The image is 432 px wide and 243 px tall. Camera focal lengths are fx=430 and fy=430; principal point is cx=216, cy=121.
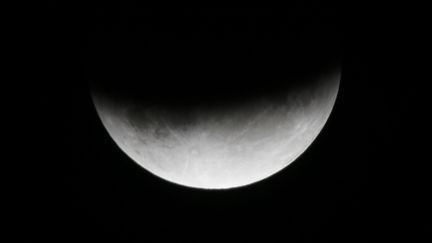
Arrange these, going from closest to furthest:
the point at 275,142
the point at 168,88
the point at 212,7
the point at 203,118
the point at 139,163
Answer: the point at 212,7 < the point at 168,88 < the point at 203,118 < the point at 275,142 < the point at 139,163

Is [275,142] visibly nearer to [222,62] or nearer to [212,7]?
[222,62]

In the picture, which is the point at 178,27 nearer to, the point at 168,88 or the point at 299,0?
the point at 168,88

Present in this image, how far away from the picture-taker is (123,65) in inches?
104

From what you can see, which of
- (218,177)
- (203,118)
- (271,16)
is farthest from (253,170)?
Result: (271,16)

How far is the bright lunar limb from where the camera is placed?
9.19 feet

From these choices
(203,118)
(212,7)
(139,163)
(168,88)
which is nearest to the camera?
(212,7)

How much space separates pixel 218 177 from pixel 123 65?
1078 mm

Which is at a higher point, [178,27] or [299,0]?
[299,0]

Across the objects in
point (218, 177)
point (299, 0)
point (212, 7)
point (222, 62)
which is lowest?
point (218, 177)

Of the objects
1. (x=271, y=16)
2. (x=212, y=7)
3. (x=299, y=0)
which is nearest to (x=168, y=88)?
(x=212, y=7)

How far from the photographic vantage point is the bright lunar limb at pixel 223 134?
9.19 ft

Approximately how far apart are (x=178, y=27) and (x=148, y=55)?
24 cm

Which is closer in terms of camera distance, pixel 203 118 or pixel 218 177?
pixel 203 118

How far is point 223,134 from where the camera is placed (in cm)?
284
